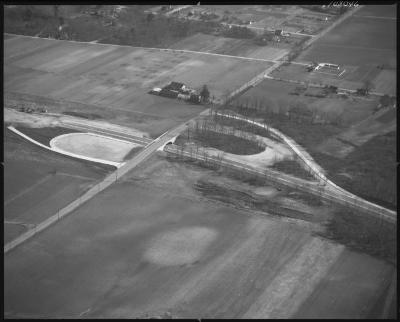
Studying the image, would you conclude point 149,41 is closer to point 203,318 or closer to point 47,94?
point 47,94

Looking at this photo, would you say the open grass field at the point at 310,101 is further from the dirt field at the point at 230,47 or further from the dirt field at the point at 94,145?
the dirt field at the point at 94,145

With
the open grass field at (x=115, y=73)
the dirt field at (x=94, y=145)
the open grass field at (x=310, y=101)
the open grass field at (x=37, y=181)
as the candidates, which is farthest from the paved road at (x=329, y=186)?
the open grass field at (x=37, y=181)

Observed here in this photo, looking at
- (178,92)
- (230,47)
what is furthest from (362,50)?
(178,92)

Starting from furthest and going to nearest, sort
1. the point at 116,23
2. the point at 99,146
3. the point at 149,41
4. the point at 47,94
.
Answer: the point at 116,23 < the point at 149,41 < the point at 47,94 < the point at 99,146

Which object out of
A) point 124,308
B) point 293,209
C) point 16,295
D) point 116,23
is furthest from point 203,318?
point 116,23

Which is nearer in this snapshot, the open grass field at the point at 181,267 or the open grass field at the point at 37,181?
the open grass field at the point at 181,267

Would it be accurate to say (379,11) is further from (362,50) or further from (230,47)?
(230,47)
